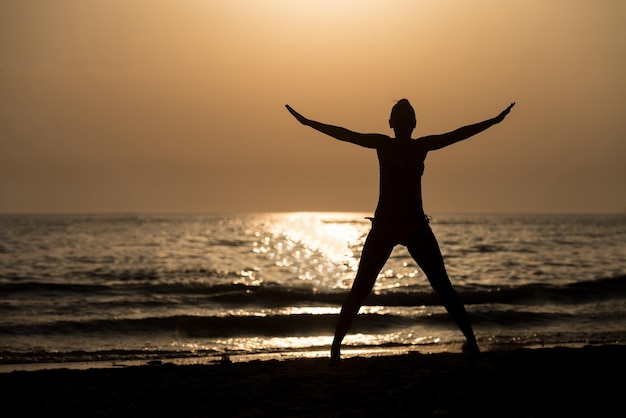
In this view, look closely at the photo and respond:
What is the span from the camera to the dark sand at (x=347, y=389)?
6.52m

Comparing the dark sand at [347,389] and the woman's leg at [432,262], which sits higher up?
the woman's leg at [432,262]

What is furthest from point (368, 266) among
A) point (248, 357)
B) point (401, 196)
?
point (248, 357)

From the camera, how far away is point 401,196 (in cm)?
765

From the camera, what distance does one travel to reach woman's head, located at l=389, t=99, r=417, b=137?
7.83 meters

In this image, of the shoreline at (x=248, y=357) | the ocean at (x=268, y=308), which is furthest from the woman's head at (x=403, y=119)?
the ocean at (x=268, y=308)

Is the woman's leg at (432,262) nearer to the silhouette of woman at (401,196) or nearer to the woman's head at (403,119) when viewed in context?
the silhouette of woman at (401,196)

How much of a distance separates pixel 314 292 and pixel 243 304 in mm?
3371

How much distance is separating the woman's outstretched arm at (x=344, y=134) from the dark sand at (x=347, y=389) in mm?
2378

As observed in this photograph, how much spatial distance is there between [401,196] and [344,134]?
83 centimetres

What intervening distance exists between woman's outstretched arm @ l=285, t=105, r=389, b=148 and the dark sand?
2.38m

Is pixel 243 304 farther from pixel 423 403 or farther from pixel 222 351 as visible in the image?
pixel 423 403

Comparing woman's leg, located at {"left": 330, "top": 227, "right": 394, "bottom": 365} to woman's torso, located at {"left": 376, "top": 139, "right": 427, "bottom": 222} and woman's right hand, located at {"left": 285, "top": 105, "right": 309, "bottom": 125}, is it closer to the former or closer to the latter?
woman's torso, located at {"left": 376, "top": 139, "right": 427, "bottom": 222}

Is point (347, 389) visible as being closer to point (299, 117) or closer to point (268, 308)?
point (299, 117)

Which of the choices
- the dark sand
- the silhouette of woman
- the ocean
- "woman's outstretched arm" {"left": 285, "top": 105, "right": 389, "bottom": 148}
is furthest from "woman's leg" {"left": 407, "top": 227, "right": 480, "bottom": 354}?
the ocean
